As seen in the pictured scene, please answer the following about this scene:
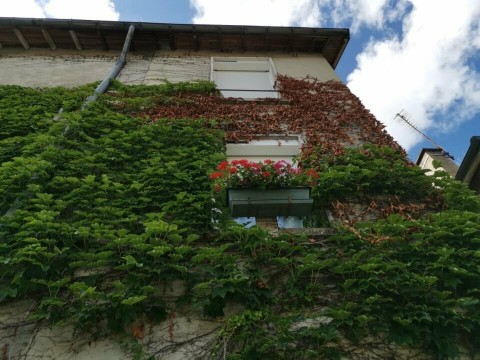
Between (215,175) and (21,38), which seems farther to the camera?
(21,38)

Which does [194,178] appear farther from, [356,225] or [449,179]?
[449,179]

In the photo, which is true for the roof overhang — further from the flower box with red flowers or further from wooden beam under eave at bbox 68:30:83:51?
wooden beam under eave at bbox 68:30:83:51

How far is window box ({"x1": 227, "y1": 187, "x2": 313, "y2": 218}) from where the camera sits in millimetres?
4730

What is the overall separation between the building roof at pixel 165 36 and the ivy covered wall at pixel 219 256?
15.9 feet

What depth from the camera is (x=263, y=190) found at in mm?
4852

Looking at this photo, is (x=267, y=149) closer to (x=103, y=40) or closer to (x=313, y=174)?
(x=313, y=174)

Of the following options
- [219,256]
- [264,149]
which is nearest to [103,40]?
[264,149]

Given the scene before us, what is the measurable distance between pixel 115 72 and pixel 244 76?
9.25ft

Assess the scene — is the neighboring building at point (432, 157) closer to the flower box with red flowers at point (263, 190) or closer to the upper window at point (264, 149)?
the upper window at point (264, 149)

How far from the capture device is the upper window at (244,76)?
879 centimetres

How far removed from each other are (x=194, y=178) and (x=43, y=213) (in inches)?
72.7

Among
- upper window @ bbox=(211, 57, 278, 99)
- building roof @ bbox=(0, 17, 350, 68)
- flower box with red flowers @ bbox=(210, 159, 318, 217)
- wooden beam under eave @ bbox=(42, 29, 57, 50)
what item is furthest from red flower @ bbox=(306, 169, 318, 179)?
wooden beam under eave @ bbox=(42, 29, 57, 50)

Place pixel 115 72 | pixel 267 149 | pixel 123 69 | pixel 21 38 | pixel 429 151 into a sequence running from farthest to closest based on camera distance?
1. pixel 429 151
2. pixel 21 38
3. pixel 123 69
4. pixel 115 72
5. pixel 267 149

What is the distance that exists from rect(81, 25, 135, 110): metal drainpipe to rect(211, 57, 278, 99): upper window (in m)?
1.96
